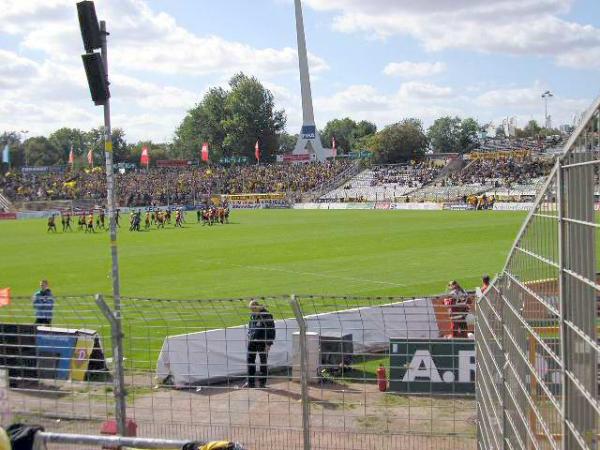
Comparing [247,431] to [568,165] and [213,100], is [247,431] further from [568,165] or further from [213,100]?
[213,100]

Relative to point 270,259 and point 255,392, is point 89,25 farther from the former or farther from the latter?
point 270,259

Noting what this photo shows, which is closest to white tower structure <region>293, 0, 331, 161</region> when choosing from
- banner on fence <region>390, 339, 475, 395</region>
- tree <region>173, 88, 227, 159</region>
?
tree <region>173, 88, 227, 159</region>

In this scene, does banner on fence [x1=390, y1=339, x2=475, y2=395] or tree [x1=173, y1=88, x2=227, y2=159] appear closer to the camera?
banner on fence [x1=390, y1=339, x2=475, y2=395]

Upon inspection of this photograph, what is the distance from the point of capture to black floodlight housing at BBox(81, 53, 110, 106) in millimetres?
7354

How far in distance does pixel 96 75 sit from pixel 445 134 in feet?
433

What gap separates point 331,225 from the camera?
43.7 m

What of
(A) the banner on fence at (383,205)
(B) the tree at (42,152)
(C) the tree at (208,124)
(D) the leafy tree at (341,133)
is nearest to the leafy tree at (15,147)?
(B) the tree at (42,152)

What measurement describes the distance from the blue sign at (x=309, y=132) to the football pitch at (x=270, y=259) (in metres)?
59.1

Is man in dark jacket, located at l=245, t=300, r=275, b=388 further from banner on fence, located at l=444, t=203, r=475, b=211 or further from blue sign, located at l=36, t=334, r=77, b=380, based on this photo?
banner on fence, located at l=444, t=203, r=475, b=211

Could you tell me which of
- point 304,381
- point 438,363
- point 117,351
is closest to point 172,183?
point 438,363

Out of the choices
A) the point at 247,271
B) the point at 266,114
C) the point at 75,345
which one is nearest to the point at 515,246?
the point at 75,345

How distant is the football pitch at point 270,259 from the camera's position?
2038 cm

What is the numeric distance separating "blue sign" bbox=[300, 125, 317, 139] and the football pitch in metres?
59.1

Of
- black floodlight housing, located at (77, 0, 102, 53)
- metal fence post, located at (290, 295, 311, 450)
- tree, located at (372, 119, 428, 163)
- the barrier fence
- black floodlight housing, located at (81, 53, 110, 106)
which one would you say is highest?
tree, located at (372, 119, 428, 163)
